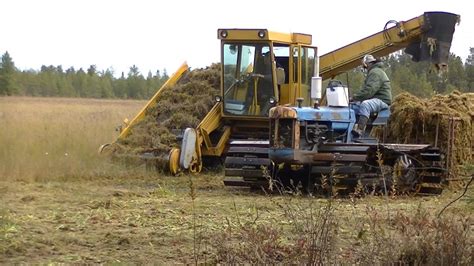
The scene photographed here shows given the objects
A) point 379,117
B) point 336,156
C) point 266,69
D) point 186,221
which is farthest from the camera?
point 266,69

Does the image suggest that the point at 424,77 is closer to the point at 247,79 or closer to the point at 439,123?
the point at 247,79

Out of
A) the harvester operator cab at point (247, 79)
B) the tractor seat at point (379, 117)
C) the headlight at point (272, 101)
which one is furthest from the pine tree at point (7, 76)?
the tractor seat at point (379, 117)

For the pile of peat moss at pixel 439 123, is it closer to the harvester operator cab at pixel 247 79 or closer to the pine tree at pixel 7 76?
the harvester operator cab at pixel 247 79

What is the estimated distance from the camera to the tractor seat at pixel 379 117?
13867mm

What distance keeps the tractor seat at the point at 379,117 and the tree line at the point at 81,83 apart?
48.0m

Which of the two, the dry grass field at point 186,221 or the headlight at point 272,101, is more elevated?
the headlight at point 272,101

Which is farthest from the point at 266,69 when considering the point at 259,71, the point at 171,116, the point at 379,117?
the point at 379,117

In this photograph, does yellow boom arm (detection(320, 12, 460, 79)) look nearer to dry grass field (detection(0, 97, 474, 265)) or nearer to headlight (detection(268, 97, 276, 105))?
headlight (detection(268, 97, 276, 105))

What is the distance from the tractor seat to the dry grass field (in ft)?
5.69

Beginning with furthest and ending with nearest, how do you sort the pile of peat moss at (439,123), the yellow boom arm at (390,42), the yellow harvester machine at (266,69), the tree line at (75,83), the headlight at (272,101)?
1. the tree line at (75,83)
2. the headlight at (272,101)
3. the yellow harvester machine at (266,69)
4. the yellow boom arm at (390,42)
5. the pile of peat moss at (439,123)

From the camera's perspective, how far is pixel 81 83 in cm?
7606

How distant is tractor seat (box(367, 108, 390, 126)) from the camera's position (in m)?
13.9

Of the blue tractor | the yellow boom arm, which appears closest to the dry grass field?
the blue tractor

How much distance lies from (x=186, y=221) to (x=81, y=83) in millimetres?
68240
